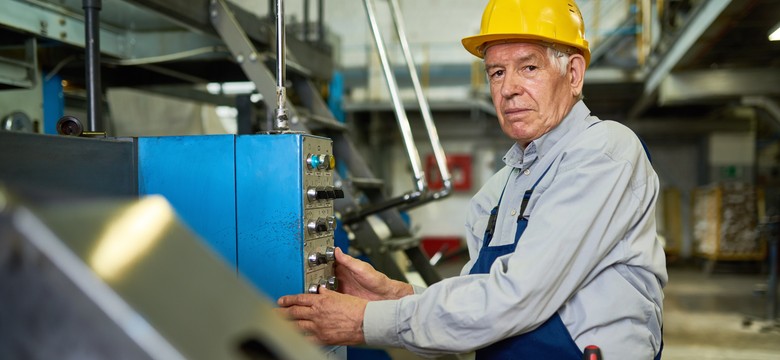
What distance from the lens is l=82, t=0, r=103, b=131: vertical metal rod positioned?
222 centimetres

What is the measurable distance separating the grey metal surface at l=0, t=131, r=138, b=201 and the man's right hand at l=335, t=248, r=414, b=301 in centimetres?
59

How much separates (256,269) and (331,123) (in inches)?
68.3

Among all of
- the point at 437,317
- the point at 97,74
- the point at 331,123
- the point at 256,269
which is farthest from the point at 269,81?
the point at 437,317

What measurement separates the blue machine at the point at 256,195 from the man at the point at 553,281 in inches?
4.1

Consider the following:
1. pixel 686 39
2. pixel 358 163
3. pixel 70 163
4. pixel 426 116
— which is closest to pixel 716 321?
pixel 686 39

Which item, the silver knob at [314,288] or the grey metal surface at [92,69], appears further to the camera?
the grey metal surface at [92,69]

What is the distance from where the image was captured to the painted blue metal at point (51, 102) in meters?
3.50

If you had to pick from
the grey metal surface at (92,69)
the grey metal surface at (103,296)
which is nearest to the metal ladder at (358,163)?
the grey metal surface at (92,69)

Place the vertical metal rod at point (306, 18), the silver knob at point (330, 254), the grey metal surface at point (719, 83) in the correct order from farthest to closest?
1. the grey metal surface at point (719, 83)
2. the vertical metal rod at point (306, 18)
3. the silver knob at point (330, 254)

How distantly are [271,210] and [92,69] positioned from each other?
1066mm

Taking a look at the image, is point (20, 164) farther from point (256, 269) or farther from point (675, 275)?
point (675, 275)

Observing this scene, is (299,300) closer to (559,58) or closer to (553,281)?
(553,281)

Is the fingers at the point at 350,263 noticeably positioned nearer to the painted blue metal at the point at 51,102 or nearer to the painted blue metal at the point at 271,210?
the painted blue metal at the point at 271,210

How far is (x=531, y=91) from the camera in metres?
1.81
